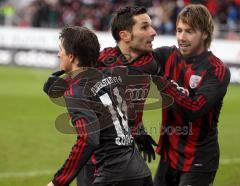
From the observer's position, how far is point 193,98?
5484mm

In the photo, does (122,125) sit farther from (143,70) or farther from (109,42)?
(109,42)

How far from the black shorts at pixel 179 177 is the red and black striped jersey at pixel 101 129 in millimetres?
928

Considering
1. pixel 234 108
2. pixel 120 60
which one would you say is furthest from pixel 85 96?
pixel 234 108

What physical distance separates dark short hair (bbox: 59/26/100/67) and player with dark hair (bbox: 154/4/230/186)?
3.48 ft

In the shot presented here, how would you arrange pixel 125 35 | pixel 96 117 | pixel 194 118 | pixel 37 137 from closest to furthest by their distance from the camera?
1. pixel 96 117
2. pixel 194 118
3. pixel 125 35
4. pixel 37 137

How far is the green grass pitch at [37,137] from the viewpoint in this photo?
911cm

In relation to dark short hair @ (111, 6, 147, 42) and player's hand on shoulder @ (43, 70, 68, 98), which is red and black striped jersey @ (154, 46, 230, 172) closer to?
dark short hair @ (111, 6, 147, 42)

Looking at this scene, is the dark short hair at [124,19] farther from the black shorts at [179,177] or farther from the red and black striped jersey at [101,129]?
the black shorts at [179,177]

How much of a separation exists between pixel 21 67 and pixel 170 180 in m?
20.5

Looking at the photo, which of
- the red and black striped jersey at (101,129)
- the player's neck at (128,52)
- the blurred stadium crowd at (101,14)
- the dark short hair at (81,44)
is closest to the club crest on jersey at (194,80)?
the player's neck at (128,52)

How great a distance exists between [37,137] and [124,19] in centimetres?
706

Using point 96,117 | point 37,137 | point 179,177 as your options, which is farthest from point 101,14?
point 96,117

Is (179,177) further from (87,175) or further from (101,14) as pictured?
(101,14)

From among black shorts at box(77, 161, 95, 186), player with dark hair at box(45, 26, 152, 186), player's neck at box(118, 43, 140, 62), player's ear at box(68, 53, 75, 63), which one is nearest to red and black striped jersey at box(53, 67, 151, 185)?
player with dark hair at box(45, 26, 152, 186)
